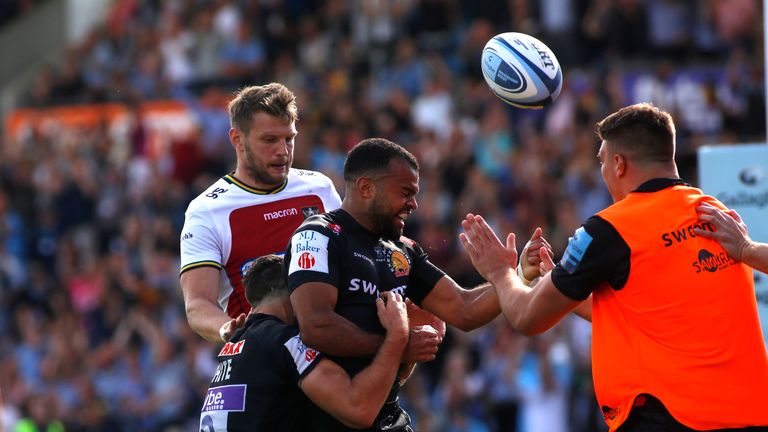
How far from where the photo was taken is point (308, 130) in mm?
18297

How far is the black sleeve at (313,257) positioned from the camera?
19.3 ft

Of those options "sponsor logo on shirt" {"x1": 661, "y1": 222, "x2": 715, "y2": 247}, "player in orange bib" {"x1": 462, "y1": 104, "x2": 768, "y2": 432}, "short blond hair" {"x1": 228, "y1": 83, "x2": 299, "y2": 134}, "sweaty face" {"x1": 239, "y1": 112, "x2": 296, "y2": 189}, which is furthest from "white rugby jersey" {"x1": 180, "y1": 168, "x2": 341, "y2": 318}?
"sponsor logo on shirt" {"x1": 661, "y1": 222, "x2": 715, "y2": 247}

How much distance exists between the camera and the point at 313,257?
5902mm

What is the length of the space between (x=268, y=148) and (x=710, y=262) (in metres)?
2.75

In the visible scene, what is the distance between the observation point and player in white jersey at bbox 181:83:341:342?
726 cm

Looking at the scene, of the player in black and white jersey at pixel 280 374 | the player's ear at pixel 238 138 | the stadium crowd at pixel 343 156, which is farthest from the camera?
the stadium crowd at pixel 343 156

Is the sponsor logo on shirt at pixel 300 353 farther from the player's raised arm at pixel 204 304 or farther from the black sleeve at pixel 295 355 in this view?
the player's raised arm at pixel 204 304

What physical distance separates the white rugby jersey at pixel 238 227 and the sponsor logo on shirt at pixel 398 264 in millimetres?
1139

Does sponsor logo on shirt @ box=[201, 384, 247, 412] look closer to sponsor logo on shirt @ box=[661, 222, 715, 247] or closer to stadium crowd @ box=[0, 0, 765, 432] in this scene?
sponsor logo on shirt @ box=[661, 222, 715, 247]

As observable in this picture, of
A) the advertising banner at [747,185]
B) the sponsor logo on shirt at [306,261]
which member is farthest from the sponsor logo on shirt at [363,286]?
the advertising banner at [747,185]

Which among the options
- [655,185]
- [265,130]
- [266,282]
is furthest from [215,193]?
[655,185]

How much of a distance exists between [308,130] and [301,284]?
12558 mm

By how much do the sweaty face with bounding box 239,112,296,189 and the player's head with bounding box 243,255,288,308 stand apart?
1.13 metres

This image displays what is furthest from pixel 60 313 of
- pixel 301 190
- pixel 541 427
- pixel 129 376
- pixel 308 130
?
pixel 301 190
